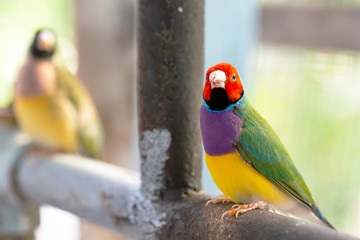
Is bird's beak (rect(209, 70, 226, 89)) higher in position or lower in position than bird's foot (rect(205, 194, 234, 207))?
higher

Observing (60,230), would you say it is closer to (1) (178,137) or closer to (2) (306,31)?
(2) (306,31)

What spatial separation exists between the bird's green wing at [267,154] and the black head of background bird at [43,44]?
2.62ft

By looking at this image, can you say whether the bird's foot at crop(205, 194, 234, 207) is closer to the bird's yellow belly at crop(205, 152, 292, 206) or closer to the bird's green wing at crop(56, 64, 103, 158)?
the bird's yellow belly at crop(205, 152, 292, 206)

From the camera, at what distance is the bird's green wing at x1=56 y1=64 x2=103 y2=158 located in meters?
1.33

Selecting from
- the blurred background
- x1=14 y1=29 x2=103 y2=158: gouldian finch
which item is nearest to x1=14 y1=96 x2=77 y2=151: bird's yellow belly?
x1=14 y1=29 x2=103 y2=158: gouldian finch

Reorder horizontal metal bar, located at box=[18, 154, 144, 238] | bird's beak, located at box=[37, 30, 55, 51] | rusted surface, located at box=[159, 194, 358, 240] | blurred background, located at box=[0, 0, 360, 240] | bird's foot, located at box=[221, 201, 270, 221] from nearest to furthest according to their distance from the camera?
rusted surface, located at box=[159, 194, 358, 240], bird's foot, located at box=[221, 201, 270, 221], horizontal metal bar, located at box=[18, 154, 144, 238], bird's beak, located at box=[37, 30, 55, 51], blurred background, located at box=[0, 0, 360, 240]

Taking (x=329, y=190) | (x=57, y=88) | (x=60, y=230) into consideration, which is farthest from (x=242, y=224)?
(x=60, y=230)

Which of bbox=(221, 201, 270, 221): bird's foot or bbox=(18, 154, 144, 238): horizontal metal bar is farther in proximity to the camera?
bbox=(18, 154, 144, 238): horizontal metal bar

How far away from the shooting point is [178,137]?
2.24ft

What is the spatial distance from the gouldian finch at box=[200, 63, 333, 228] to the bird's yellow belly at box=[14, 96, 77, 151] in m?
0.78

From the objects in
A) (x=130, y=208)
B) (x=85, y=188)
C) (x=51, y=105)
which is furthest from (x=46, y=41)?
(x=130, y=208)

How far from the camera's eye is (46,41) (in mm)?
1242

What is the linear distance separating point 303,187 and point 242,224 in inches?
5.6

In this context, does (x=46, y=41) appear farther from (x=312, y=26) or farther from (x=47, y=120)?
(x=312, y=26)
